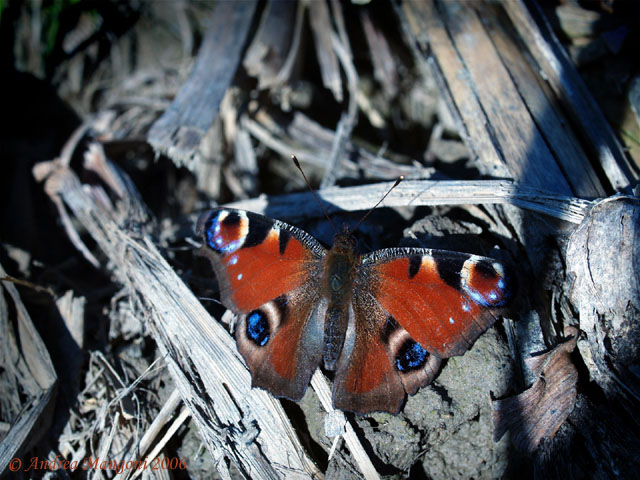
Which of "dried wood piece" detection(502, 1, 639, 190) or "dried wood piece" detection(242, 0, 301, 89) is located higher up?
"dried wood piece" detection(242, 0, 301, 89)

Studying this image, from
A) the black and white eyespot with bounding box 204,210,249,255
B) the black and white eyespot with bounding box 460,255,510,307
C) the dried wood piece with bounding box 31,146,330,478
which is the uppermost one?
the black and white eyespot with bounding box 204,210,249,255

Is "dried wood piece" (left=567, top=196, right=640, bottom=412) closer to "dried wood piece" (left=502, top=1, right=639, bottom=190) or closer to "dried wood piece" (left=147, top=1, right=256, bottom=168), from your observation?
"dried wood piece" (left=502, top=1, right=639, bottom=190)

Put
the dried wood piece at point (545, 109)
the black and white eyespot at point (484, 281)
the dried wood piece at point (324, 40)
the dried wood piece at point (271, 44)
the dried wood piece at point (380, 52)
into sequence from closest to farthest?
the black and white eyespot at point (484, 281), the dried wood piece at point (545, 109), the dried wood piece at point (271, 44), the dried wood piece at point (324, 40), the dried wood piece at point (380, 52)

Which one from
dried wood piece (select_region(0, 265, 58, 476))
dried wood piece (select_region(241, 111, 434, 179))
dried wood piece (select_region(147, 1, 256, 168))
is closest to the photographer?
dried wood piece (select_region(0, 265, 58, 476))

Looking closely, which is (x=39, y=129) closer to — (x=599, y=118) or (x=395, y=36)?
(x=395, y=36)

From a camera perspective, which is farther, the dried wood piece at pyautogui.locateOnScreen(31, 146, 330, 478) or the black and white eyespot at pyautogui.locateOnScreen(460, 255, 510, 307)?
the dried wood piece at pyautogui.locateOnScreen(31, 146, 330, 478)

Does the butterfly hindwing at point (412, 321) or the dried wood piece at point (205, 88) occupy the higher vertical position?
the dried wood piece at point (205, 88)

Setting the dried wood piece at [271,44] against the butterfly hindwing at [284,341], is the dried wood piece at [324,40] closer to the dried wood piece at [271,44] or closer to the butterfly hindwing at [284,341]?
the dried wood piece at [271,44]

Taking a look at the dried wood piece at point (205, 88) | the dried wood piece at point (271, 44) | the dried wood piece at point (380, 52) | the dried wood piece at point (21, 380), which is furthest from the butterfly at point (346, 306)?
the dried wood piece at point (380, 52)

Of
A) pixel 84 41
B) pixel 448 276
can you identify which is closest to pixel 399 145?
pixel 448 276

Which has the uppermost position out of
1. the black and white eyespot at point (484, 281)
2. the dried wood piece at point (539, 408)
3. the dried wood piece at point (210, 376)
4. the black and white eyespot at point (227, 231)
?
the black and white eyespot at point (227, 231)

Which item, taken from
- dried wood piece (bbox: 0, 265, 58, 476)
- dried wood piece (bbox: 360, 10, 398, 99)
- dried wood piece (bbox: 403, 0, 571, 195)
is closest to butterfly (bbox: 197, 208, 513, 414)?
dried wood piece (bbox: 403, 0, 571, 195)
